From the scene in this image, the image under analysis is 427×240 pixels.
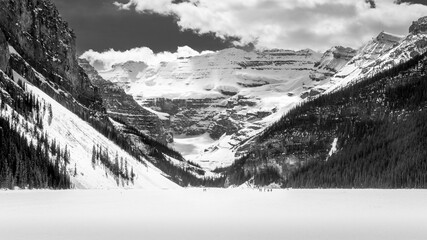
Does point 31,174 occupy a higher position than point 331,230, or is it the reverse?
point 31,174

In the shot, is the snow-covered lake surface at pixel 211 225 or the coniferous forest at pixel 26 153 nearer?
the snow-covered lake surface at pixel 211 225

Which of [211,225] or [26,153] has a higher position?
[26,153]

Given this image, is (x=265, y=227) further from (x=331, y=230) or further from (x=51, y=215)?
(x=51, y=215)

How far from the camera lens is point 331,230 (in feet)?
195

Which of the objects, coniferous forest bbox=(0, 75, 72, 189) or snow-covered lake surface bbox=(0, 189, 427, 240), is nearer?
snow-covered lake surface bbox=(0, 189, 427, 240)

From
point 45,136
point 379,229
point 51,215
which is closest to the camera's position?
point 379,229

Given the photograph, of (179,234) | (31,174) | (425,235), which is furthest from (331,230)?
(31,174)

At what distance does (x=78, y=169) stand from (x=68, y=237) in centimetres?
14802

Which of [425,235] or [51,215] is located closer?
[425,235]

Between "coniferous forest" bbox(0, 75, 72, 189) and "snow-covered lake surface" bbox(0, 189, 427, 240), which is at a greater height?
"coniferous forest" bbox(0, 75, 72, 189)

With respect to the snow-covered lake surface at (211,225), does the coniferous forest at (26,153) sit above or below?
above

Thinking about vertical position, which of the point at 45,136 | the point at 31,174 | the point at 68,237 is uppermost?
the point at 45,136

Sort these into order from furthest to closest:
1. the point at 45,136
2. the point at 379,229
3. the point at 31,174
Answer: the point at 45,136
the point at 31,174
the point at 379,229

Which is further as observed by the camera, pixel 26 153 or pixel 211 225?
pixel 26 153
